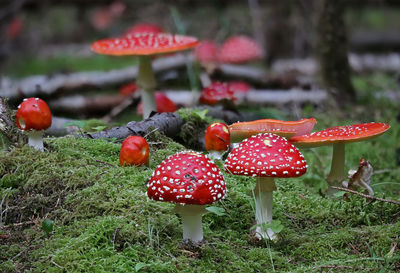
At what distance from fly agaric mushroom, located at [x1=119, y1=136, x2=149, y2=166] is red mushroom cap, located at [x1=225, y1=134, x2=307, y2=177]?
91 cm

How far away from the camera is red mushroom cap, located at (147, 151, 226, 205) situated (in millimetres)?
2652

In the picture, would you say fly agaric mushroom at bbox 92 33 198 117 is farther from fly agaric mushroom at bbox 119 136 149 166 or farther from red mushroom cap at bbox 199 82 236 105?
fly agaric mushroom at bbox 119 136 149 166

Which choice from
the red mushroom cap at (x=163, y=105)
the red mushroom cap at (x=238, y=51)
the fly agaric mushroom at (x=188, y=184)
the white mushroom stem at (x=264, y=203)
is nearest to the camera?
the fly agaric mushroom at (x=188, y=184)

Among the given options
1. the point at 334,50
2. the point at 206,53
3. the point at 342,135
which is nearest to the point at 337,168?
the point at 342,135

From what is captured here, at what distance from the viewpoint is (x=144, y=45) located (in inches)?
210

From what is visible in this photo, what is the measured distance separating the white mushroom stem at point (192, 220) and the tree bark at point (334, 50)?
4.88 metres

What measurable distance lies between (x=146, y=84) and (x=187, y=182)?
3.40m

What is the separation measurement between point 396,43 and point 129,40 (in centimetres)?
926

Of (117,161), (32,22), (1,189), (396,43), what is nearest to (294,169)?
(117,161)

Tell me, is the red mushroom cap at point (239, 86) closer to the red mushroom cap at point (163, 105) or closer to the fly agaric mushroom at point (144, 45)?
the red mushroom cap at point (163, 105)

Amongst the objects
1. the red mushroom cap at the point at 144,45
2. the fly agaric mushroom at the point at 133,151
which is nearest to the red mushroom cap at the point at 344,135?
the fly agaric mushroom at the point at 133,151

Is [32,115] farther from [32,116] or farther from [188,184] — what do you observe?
[188,184]

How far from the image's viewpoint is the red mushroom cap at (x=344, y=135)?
3.27 metres

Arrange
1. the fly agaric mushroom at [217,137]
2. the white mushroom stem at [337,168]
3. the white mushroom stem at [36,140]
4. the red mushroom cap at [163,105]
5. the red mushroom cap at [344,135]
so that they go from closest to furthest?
the red mushroom cap at [344,135] < the white mushroom stem at [36,140] < the white mushroom stem at [337,168] < the fly agaric mushroom at [217,137] < the red mushroom cap at [163,105]
